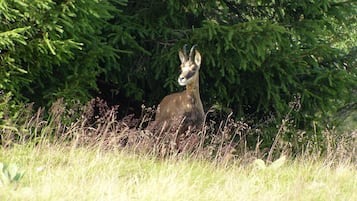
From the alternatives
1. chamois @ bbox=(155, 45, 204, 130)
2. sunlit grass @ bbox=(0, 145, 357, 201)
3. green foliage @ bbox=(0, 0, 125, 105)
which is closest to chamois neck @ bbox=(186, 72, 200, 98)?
chamois @ bbox=(155, 45, 204, 130)

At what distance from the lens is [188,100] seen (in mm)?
9430

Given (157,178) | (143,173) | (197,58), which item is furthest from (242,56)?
(157,178)

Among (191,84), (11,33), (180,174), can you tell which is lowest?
(180,174)

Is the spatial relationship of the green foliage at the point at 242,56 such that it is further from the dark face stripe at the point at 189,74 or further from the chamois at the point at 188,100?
the dark face stripe at the point at 189,74

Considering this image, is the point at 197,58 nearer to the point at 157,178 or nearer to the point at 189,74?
the point at 189,74

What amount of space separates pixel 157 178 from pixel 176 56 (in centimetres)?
387

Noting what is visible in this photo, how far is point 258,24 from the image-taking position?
9969 mm

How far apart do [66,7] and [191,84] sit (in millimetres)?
2286

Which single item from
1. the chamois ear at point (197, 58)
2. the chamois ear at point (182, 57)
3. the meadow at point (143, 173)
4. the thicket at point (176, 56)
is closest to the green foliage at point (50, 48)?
the thicket at point (176, 56)

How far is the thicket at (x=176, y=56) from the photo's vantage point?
8.05 metres

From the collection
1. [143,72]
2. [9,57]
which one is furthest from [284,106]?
[9,57]

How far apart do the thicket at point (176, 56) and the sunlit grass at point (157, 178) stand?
1323 millimetres

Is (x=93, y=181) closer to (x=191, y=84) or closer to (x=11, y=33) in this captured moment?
(x=11, y=33)

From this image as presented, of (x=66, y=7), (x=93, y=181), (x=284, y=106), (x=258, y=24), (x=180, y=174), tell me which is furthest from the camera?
(x=284, y=106)
